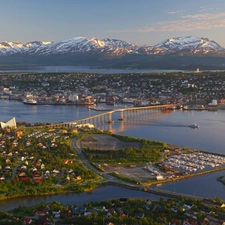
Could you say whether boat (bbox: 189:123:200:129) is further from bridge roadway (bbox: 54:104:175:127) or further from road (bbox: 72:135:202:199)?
road (bbox: 72:135:202:199)

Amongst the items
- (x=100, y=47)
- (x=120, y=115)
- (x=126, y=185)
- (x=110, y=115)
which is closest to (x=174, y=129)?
(x=110, y=115)

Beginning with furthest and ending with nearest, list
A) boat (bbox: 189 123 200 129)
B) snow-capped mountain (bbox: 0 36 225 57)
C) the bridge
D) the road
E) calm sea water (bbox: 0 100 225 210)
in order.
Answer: snow-capped mountain (bbox: 0 36 225 57)
the bridge
boat (bbox: 189 123 200 129)
calm sea water (bbox: 0 100 225 210)
the road

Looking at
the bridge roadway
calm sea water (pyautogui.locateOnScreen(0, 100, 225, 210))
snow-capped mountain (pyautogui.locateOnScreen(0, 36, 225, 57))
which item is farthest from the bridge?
snow-capped mountain (pyautogui.locateOnScreen(0, 36, 225, 57))

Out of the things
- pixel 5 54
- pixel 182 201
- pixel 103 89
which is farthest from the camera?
pixel 5 54

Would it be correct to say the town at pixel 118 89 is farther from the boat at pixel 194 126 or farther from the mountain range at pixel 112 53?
the mountain range at pixel 112 53

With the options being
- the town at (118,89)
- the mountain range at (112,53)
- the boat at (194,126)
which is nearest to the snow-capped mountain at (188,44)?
the mountain range at (112,53)

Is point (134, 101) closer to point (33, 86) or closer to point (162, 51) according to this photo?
point (33, 86)

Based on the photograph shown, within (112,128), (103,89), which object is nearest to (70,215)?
(112,128)
